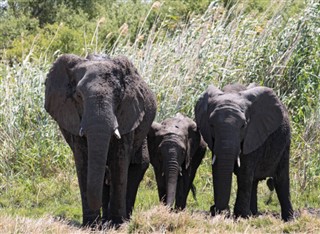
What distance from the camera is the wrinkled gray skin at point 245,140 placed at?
11.4 m

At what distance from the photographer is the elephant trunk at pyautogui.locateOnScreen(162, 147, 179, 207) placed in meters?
11.8

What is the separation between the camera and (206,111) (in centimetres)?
1210

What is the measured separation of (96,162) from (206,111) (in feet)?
8.89

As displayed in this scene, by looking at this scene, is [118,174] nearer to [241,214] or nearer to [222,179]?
[222,179]

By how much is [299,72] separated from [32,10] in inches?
776

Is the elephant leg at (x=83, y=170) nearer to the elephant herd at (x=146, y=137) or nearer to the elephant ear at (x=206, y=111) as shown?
the elephant herd at (x=146, y=137)

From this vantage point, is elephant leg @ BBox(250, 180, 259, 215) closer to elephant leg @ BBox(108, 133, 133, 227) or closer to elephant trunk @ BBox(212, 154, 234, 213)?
elephant trunk @ BBox(212, 154, 234, 213)

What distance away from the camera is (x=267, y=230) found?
10227 mm

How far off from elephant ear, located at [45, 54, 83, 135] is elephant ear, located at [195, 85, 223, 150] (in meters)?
2.07

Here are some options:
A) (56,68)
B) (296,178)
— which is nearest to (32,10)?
(296,178)

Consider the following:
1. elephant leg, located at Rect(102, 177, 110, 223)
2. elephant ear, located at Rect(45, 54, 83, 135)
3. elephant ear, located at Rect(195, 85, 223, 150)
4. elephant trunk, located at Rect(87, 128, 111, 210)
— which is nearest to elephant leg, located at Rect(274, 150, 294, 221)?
elephant ear, located at Rect(195, 85, 223, 150)

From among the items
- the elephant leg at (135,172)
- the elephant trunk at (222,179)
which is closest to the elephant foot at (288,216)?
the elephant trunk at (222,179)

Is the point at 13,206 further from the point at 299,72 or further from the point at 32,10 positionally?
the point at 32,10

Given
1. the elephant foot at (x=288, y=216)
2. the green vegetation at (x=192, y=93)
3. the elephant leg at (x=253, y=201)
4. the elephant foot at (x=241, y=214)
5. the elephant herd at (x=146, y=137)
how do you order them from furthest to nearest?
the green vegetation at (x=192, y=93) → the elephant leg at (x=253, y=201) → the elephant foot at (x=288, y=216) → the elephant foot at (x=241, y=214) → the elephant herd at (x=146, y=137)
